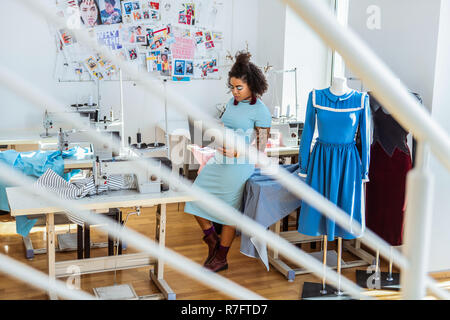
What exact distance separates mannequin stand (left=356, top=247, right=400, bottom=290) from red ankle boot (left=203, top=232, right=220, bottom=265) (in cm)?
A: 102

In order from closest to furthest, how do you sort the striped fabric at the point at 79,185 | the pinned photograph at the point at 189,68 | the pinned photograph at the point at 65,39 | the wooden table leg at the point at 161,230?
the striped fabric at the point at 79,185 < the wooden table leg at the point at 161,230 < the pinned photograph at the point at 65,39 < the pinned photograph at the point at 189,68

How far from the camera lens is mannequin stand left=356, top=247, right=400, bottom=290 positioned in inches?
149

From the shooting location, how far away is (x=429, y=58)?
12.7 feet

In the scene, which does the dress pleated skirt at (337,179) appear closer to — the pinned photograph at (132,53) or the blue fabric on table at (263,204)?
the blue fabric on table at (263,204)

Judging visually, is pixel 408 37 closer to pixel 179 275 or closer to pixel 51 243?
pixel 179 275

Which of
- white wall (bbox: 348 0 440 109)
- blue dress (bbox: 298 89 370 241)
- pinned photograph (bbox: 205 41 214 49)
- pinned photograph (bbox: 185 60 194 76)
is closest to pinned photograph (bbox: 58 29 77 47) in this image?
pinned photograph (bbox: 185 60 194 76)

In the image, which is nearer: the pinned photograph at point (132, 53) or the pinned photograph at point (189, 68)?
the pinned photograph at point (132, 53)

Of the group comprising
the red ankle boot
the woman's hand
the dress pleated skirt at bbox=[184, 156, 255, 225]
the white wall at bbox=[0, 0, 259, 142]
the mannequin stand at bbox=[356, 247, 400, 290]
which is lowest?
Result: the mannequin stand at bbox=[356, 247, 400, 290]

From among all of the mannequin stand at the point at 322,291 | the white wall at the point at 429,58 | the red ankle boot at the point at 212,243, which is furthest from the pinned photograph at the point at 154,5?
the mannequin stand at the point at 322,291

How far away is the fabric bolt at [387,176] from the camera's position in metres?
3.63

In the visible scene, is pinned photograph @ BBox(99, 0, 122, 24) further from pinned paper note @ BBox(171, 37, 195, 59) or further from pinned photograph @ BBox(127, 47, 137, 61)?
pinned paper note @ BBox(171, 37, 195, 59)

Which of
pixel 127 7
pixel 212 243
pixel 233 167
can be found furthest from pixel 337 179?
pixel 127 7

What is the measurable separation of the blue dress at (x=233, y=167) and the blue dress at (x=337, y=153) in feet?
1.18
